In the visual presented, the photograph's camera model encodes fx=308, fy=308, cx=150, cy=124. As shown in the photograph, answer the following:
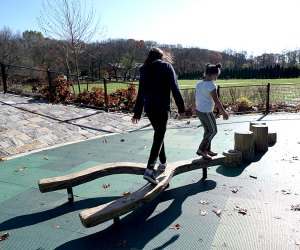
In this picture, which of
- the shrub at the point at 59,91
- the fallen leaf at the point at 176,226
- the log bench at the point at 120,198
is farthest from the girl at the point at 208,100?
the shrub at the point at 59,91

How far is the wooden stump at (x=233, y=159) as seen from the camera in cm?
546

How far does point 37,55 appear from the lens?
4941 centimetres

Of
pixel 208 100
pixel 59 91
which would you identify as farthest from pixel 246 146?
pixel 59 91

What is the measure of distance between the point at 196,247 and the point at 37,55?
169 ft

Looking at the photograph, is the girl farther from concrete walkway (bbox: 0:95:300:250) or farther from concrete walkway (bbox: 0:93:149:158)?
concrete walkway (bbox: 0:93:149:158)

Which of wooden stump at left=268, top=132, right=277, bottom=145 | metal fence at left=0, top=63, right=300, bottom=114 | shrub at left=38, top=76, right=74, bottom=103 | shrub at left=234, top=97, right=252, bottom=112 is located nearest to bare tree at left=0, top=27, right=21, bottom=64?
metal fence at left=0, top=63, right=300, bottom=114

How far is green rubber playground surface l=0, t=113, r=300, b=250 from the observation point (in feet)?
10.3

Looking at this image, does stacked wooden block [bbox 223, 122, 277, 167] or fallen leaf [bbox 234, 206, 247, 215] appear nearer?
fallen leaf [bbox 234, 206, 247, 215]

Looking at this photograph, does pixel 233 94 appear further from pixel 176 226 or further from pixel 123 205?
pixel 123 205

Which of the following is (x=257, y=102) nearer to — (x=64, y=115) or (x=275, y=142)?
(x=275, y=142)

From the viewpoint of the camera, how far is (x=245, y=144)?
5.75 metres

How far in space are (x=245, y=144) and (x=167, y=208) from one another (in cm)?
250

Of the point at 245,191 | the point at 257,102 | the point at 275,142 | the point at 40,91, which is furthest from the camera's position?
the point at 257,102

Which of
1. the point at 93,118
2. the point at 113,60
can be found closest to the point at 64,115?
the point at 93,118
